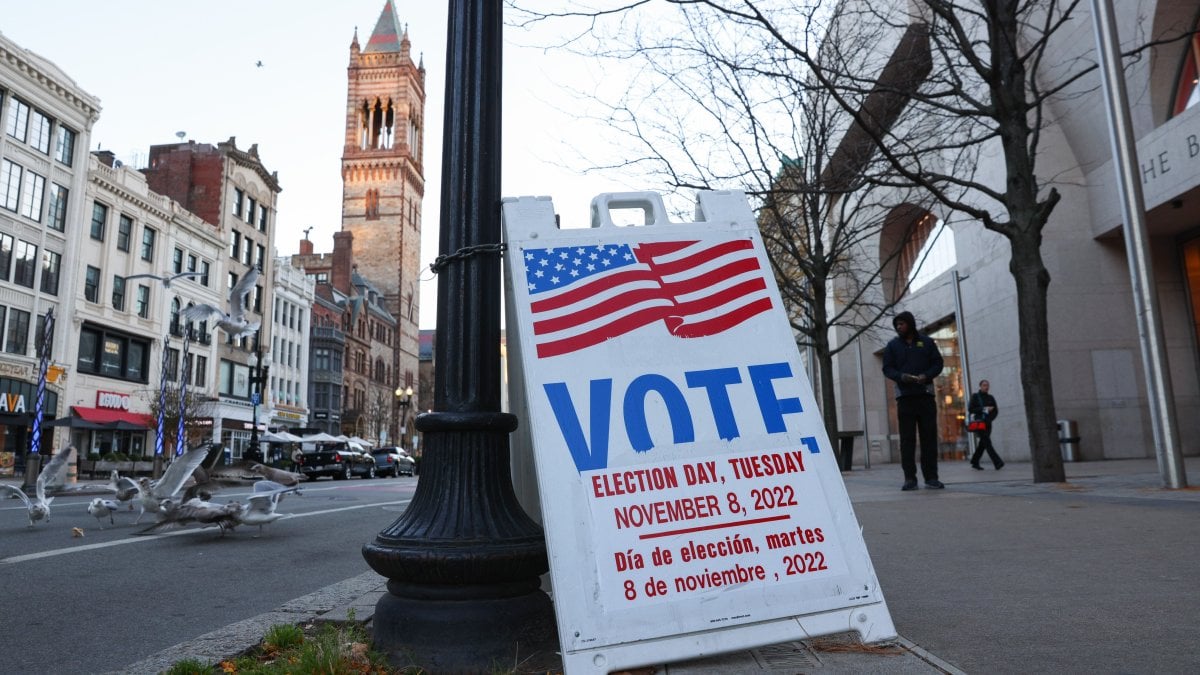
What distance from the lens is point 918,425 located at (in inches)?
365

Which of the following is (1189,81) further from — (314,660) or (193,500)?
(314,660)

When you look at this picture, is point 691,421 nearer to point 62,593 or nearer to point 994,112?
point 62,593

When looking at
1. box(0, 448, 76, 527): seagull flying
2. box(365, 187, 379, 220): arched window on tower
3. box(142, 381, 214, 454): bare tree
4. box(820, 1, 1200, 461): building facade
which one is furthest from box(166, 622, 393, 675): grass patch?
box(365, 187, 379, 220): arched window on tower

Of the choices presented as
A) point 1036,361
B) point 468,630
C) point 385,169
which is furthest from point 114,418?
point 385,169

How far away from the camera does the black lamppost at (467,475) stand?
2703 mm

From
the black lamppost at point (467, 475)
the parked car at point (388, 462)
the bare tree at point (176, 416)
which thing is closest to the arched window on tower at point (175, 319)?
the bare tree at point (176, 416)

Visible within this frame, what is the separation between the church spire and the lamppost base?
125128 millimetres

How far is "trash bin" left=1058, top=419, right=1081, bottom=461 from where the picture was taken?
57.6 ft

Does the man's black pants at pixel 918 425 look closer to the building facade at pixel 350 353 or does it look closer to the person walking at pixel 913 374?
the person walking at pixel 913 374

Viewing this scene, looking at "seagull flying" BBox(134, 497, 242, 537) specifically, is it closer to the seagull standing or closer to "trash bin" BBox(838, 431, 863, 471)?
the seagull standing

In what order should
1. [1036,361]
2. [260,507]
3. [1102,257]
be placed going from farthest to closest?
[1102,257] → [1036,361] → [260,507]

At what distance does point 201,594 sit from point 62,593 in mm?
817

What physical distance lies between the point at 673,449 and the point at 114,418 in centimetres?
4370

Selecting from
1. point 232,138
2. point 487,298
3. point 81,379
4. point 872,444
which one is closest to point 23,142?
point 81,379
